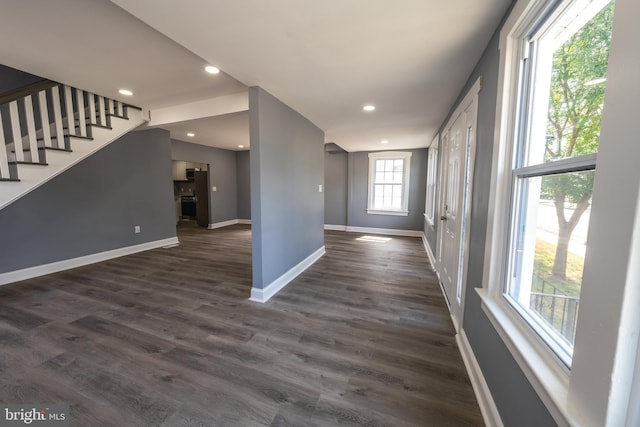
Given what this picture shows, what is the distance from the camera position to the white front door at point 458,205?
2.08m

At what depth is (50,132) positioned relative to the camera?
3.12 metres

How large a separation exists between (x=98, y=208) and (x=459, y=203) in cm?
522

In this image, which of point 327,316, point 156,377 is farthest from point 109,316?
point 327,316

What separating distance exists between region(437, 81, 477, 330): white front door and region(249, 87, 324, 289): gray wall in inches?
76.7

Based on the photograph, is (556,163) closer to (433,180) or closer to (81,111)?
(433,180)

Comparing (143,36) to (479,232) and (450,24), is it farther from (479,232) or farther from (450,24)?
(479,232)

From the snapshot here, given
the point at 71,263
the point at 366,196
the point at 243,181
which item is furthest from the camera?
the point at 243,181

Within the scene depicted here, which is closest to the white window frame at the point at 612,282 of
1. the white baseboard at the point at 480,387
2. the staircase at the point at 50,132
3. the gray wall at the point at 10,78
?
the white baseboard at the point at 480,387

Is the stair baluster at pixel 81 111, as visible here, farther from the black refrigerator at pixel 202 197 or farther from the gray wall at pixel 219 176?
the black refrigerator at pixel 202 197

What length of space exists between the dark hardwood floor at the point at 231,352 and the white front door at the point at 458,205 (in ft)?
0.85

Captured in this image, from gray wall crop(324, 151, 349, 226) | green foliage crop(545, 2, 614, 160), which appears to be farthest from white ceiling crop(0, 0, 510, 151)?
gray wall crop(324, 151, 349, 226)

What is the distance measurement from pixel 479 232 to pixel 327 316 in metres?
1.56

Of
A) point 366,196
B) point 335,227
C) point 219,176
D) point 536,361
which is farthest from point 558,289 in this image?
point 219,176

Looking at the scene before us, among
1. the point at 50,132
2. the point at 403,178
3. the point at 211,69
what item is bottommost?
the point at 403,178
